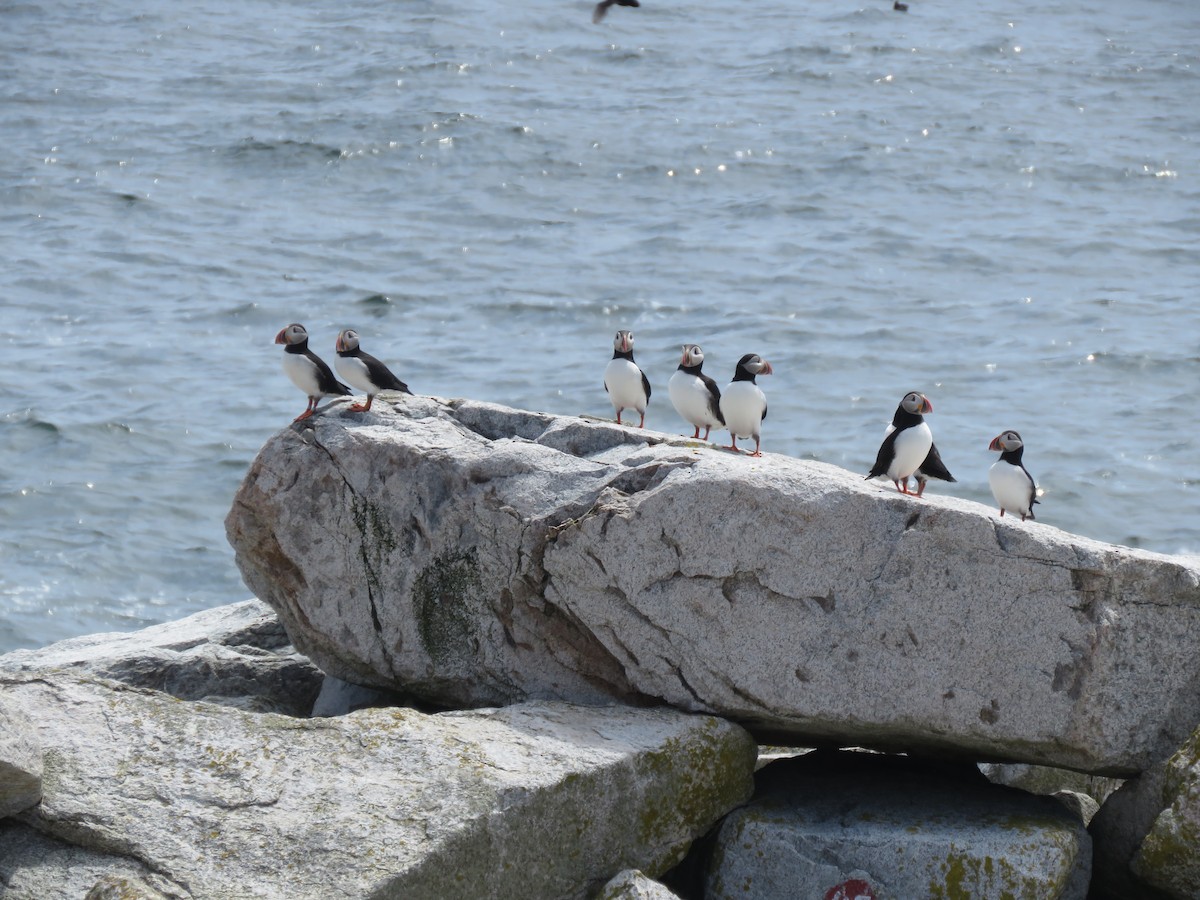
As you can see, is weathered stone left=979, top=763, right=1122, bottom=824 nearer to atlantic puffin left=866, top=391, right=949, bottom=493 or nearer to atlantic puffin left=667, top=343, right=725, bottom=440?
atlantic puffin left=866, top=391, right=949, bottom=493

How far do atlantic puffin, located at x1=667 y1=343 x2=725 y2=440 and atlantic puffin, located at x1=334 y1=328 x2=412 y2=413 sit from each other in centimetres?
217

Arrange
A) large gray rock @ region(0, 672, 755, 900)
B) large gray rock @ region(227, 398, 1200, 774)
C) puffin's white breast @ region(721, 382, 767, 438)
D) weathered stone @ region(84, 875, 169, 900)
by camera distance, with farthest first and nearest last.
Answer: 1. puffin's white breast @ region(721, 382, 767, 438)
2. large gray rock @ region(227, 398, 1200, 774)
3. large gray rock @ region(0, 672, 755, 900)
4. weathered stone @ region(84, 875, 169, 900)

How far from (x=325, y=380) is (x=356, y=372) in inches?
14.3

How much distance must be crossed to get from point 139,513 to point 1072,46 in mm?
31569

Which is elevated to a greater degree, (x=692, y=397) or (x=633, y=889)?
(x=692, y=397)

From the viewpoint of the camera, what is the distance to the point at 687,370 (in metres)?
12.2

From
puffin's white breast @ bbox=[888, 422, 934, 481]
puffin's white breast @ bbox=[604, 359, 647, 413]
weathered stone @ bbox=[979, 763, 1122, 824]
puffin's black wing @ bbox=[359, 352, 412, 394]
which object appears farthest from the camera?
puffin's white breast @ bbox=[604, 359, 647, 413]

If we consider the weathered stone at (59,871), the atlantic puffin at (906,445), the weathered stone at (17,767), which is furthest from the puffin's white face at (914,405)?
the weathered stone at (17,767)

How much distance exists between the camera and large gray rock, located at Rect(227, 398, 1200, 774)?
9633 mm

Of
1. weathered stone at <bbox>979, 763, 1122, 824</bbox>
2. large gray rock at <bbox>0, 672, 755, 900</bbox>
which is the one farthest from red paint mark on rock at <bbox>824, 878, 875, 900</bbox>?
weathered stone at <bbox>979, 763, 1122, 824</bbox>

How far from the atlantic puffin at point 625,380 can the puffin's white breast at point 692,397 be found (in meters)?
0.37

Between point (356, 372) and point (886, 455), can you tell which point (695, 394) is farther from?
point (356, 372)

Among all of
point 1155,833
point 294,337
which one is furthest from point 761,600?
point 294,337

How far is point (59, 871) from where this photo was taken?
7.99 meters
